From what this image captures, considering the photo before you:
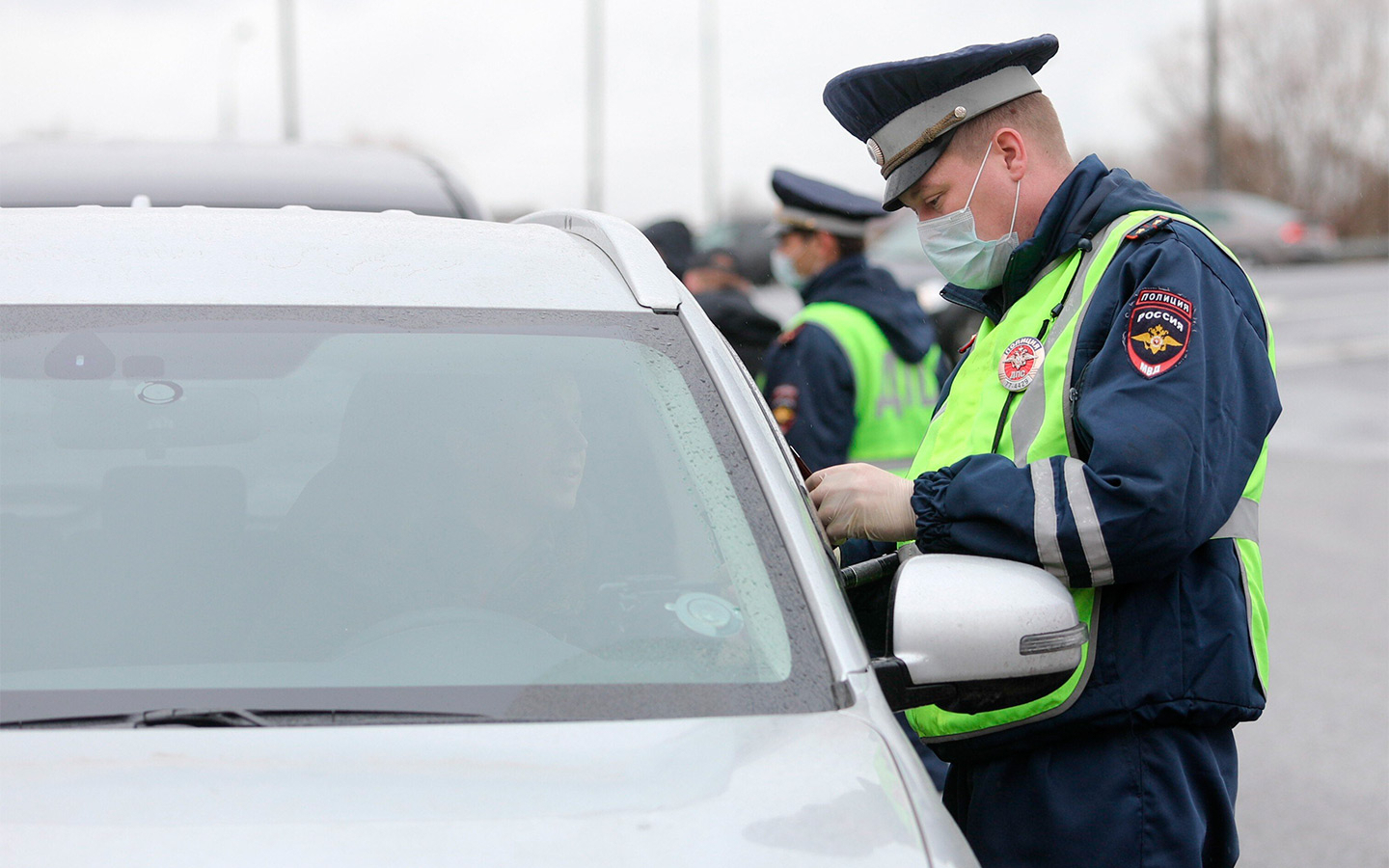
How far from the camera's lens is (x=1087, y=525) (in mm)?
2045

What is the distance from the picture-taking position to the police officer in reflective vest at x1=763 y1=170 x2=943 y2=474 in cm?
441

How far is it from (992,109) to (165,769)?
167 cm

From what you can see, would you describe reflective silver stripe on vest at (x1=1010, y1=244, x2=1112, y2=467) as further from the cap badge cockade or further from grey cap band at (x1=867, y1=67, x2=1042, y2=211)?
the cap badge cockade

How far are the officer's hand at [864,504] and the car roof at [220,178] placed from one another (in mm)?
2134

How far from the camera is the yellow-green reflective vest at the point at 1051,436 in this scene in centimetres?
211

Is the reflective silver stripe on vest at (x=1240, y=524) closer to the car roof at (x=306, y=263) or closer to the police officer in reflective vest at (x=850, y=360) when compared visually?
the car roof at (x=306, y=263)

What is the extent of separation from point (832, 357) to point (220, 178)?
6.14 feet

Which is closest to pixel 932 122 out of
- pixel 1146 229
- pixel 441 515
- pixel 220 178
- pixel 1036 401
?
pixel 1146 229

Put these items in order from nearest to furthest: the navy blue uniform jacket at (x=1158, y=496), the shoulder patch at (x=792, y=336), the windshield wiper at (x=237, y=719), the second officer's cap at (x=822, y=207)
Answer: the windshield wiper at (x=237, y=719), the navy blue uniform jacket at (x=1158, y=496), the shoulder patch at (x=792, y=336), the second officer's cap at (x=822, y=207)

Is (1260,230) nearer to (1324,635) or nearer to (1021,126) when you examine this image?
(1324,635)

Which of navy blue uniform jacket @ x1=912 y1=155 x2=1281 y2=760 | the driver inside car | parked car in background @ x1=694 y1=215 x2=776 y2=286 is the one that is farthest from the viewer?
parked car in background @ x1=694 y1=215 x2=776 y2=286

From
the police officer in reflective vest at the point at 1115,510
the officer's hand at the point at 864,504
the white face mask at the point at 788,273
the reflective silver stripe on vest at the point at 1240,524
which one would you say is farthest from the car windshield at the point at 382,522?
the white face mask at the point at 788,273

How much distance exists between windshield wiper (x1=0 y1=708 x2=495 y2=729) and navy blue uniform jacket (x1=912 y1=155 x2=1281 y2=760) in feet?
2.79

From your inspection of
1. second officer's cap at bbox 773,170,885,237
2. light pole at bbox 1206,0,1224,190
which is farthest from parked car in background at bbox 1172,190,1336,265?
second officer's cap at bbox 773,170,885,237
